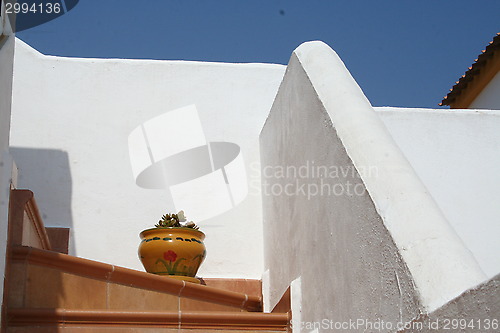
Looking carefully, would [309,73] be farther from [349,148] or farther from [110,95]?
[110,95]

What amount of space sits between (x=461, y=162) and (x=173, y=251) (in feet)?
6.57

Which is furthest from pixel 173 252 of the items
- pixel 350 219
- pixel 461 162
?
pixel 461 162

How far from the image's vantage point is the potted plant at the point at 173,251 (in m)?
4.04

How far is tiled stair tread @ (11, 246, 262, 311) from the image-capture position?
10.4 ft

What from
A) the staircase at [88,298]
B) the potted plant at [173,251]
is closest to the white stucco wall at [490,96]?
the potted plant at [173,251]

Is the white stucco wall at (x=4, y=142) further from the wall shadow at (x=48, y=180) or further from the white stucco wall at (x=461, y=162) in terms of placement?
the white stucco wall at (x=461, y=162)

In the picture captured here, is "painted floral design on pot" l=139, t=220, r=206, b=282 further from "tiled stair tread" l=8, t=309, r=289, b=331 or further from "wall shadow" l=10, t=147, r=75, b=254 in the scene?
"wall shadow" l=10, t=147, r=75, b=254

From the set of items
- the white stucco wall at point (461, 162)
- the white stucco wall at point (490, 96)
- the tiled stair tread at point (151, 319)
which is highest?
the white stucco wall at point (490, 96)

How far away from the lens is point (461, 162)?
4711 millimetres

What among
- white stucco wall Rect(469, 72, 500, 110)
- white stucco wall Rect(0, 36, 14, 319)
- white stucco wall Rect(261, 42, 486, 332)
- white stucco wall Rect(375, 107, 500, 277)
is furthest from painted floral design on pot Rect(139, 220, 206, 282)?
white stucco wall Rect(469, 72, 500, 110)

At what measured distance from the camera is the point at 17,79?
5.02 metres

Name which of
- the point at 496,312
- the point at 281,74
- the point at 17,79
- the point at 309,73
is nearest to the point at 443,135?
the point at 281,74

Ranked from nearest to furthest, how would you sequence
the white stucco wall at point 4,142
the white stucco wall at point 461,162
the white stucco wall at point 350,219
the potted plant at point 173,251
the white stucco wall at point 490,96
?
1. the white stucco wall at point 350,219
2. the white stucco wall at point 4,142
3. the potted plant at point 173,251
4. the white stucco wall at point 461,162
5. the white stucco wall at point 490,96

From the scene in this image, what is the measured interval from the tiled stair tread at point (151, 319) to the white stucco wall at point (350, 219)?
23cm
